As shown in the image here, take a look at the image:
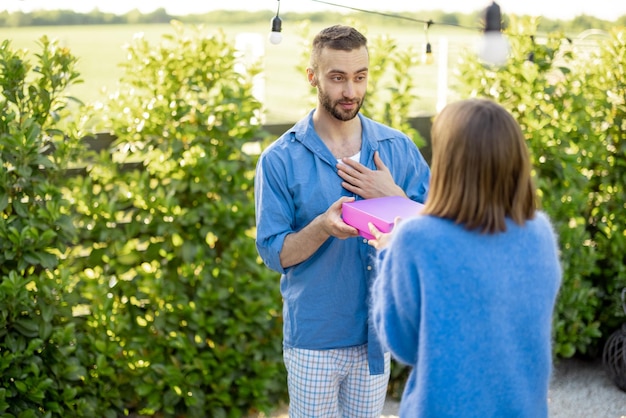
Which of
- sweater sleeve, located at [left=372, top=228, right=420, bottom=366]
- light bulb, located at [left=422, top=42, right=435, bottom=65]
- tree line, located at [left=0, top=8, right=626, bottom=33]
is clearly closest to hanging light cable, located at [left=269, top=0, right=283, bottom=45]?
light bulb, located at [left=422, top=42, right=435, bottom=65]

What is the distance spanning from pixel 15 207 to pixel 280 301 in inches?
49.7

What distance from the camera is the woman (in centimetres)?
170

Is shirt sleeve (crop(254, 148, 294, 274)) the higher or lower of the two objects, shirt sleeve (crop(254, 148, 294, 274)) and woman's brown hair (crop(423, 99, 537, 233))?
the lower

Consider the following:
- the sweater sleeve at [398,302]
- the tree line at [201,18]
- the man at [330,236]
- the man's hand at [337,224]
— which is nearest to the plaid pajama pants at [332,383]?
the man at [330,236]

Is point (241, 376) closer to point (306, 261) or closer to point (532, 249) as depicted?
point (306, 261)

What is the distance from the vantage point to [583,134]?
14.1 feet

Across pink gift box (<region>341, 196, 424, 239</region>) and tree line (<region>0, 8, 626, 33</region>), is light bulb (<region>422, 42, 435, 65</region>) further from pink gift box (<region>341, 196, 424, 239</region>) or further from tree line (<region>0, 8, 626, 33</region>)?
tree line (<region>0, 8, 626, 33</region>)

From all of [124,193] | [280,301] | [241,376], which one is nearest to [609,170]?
[280,301]

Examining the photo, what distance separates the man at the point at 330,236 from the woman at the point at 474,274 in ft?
1.92

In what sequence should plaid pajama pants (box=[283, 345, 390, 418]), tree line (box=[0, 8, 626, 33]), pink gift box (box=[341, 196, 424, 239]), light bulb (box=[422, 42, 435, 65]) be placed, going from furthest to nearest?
1. tree line (box=[0, 8, 626, 33])
2. light bulb (box=[422, 42, 435, 65])
3. plaid pajama pants (box=[283, 345, 390, 418])
4. pink gift box (box=[341, 196, 424, 239])

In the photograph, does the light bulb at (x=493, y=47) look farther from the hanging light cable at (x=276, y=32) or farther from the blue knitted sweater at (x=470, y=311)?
the hanging light cable at (x=276, y=32)

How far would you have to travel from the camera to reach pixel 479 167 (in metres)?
1.68

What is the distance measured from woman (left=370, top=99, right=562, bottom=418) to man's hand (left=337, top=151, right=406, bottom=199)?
1.80 ft

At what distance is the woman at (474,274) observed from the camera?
1696 mm
